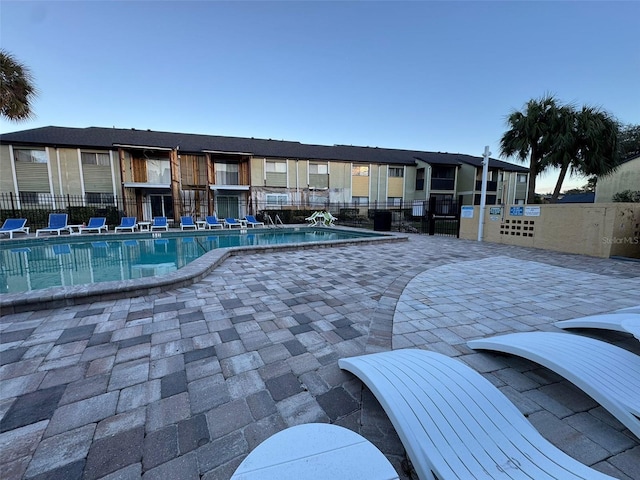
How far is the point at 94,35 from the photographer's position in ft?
32.6

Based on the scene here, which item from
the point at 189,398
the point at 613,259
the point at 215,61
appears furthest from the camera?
the point at 215,61

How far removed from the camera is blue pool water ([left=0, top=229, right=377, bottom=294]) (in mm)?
5680

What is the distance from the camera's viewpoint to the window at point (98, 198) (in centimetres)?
1822

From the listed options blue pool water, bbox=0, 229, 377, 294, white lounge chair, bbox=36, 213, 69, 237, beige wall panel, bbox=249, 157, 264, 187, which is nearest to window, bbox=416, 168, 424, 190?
beige wall panel, bbox=249, 157, 264, 187

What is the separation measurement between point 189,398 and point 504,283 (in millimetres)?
5240

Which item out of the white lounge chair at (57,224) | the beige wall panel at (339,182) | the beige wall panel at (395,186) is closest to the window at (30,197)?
the white lounge chair at (57,224)

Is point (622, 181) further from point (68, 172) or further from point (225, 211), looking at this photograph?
point (68, 172)

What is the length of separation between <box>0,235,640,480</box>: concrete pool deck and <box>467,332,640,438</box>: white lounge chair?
0.15 metres

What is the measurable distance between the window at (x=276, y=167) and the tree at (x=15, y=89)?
1301 cm

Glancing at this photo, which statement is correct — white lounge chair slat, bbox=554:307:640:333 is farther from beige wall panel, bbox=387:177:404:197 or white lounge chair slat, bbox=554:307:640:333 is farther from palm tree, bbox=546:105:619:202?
beige wall panel, bbox=387:177:404:197

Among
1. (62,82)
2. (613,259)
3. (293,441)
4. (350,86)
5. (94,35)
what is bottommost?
(613,259)

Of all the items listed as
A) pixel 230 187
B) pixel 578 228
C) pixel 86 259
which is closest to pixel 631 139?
pixel 578 228

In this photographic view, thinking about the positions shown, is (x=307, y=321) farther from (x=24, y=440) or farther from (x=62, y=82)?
(x=62, y=82)

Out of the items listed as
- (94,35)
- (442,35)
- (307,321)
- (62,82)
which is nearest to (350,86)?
(442,35)
